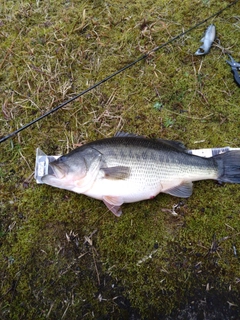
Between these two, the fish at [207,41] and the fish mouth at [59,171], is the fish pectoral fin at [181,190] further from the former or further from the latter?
the fish at [207,41]

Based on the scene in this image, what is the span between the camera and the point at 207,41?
341cm

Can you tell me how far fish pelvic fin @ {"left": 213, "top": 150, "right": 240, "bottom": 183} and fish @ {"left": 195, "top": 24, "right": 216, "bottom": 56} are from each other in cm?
131

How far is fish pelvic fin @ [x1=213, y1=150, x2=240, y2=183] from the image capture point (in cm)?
294

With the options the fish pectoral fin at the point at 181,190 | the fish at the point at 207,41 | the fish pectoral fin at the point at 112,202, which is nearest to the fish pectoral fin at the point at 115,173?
the fish pectoral fin at the point at 112,202

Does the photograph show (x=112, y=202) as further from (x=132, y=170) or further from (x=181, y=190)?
(x=181, y=190)

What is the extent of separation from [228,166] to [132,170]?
3.35 feet

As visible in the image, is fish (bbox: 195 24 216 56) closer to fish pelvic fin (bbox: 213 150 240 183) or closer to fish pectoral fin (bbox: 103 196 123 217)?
fish pelvic fin (bbox: 213 150 240 183)

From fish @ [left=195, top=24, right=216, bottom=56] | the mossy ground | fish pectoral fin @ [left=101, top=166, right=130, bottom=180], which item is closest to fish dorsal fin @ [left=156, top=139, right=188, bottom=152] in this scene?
the mossy ground

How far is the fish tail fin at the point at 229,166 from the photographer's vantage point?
294cm

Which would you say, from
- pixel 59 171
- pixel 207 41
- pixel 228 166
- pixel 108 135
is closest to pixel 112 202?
pixel 59 171

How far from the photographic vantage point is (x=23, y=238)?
309 cm

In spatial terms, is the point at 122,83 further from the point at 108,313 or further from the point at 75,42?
the point at 108,313

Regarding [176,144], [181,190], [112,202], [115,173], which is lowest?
[181,190]

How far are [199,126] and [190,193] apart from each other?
2.73ft
